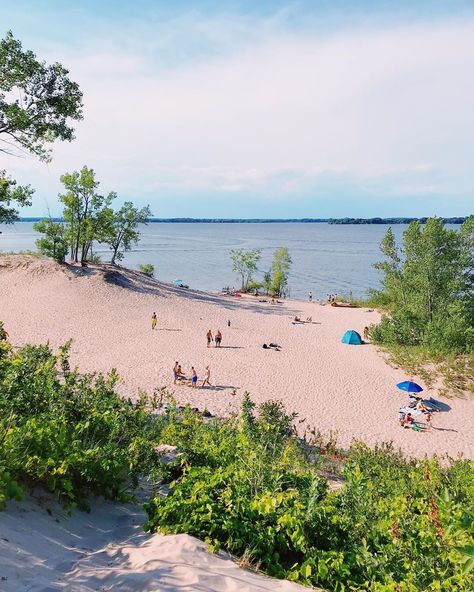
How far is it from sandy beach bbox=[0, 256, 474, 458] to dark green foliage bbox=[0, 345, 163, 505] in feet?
32.2

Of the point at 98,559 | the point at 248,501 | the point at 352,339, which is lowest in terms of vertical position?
the point at 352,339

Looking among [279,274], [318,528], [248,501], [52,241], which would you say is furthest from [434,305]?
[279,274]

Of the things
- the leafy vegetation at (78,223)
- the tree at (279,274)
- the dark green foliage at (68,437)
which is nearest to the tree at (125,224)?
the leafy vegetation at (78,223)

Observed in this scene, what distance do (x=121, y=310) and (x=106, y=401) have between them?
25.9 metres

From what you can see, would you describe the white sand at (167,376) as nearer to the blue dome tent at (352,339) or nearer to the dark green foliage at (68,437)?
the dark green foliage at (68,437)

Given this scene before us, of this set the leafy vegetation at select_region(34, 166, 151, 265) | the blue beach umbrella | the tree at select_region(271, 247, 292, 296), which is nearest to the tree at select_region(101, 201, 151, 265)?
the leafy vegetation at select_region(34, 166, 151, 265)

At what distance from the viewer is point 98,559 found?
4383 mm

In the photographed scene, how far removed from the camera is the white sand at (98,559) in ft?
12.3

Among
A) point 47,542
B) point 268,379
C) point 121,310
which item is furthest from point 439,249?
point 47,542

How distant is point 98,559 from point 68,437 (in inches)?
72.1

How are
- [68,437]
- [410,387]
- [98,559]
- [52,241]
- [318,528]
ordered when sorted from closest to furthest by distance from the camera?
[98,559] → [318,528] → [68,437] → [410,387] → [52,241]

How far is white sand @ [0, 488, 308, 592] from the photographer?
3.76 meters

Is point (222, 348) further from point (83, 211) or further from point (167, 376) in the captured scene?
point (83, 211)

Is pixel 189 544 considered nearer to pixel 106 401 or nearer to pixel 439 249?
pixel 106 401
